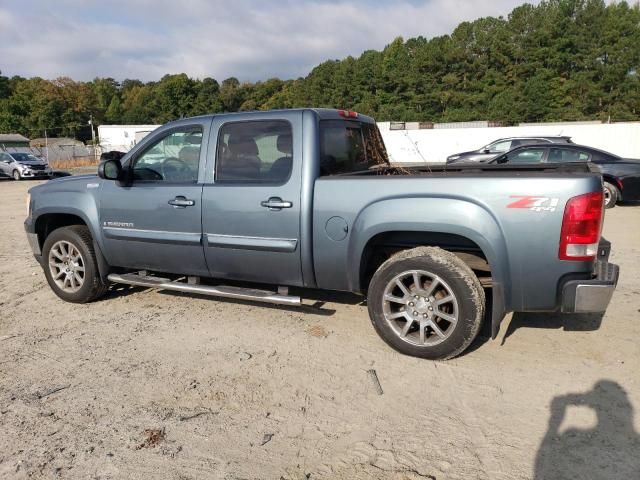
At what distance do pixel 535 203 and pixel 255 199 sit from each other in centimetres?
216

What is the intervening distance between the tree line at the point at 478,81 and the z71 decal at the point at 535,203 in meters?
54.7

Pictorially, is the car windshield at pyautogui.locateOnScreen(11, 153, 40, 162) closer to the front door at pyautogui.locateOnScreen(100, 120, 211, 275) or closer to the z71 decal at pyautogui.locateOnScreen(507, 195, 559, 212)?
the front door at pyautogui.locateOnScreen(100, 120, 211, 275)

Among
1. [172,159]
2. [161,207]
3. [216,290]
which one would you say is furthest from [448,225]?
[172,159]

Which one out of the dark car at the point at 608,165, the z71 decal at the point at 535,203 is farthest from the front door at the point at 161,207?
the dark car at the point at 608,165

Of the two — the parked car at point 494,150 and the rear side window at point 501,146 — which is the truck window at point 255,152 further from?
the rear side window at point 501,146

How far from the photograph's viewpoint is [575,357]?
3.92 m

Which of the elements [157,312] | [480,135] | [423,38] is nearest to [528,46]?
[423,38]

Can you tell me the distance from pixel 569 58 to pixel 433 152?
30003 millimetres

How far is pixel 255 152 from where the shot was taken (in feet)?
14.8

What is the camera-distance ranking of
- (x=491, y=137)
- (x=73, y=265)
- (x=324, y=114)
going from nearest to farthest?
(x=324, y=114) → (x=73, y=265) → (x=491, y=137)

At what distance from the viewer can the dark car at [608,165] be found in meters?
11.4

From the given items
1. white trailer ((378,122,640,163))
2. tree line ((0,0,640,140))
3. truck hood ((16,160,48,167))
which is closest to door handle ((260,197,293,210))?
white trailer ((378,122,640,163))

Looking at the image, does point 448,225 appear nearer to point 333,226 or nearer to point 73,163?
point 333,226

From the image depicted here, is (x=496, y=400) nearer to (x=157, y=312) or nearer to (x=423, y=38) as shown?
(x=157, y=312)
